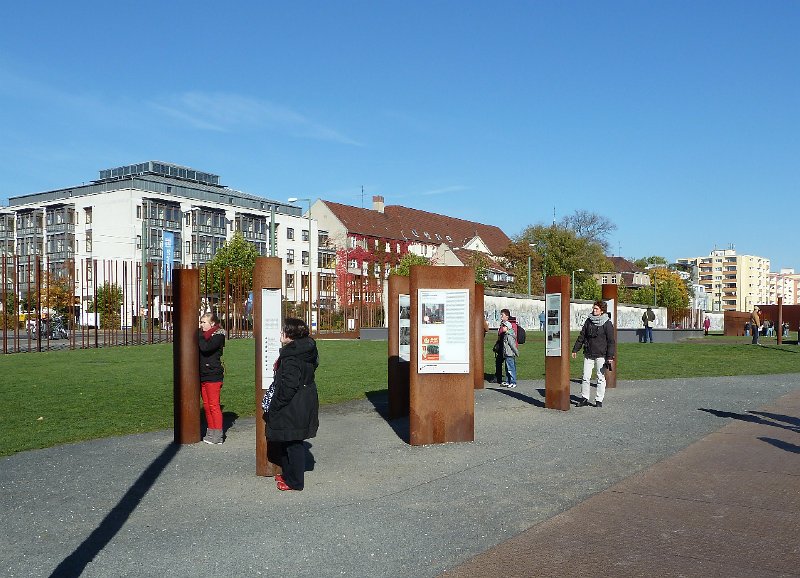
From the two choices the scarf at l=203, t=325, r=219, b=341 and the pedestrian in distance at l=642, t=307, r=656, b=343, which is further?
the pedestrian in distance at l=642, t=307, r=656, b=343

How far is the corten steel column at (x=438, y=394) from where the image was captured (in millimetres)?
10883

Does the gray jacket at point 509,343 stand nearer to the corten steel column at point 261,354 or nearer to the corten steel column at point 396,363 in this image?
the corten steel column at point 396,363

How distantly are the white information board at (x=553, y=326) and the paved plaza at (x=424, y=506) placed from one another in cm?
237

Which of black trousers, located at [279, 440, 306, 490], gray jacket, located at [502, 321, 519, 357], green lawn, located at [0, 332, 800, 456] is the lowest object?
green lawn, located at [0, 332, 800, 456]

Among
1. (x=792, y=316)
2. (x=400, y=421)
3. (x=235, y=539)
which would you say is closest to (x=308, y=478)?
(x=235, y=539)

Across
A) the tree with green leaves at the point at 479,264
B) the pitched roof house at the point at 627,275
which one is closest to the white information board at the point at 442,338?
the tree with green leaves at the point at 479,264

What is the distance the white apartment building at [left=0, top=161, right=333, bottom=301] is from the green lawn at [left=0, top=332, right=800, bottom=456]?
44.7 m

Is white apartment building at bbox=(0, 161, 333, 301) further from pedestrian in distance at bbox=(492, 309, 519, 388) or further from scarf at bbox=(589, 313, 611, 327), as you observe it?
scarf at bbox=(589, 313, 611, 327)

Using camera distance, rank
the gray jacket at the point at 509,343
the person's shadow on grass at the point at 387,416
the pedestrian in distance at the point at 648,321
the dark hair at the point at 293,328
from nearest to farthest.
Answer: the dark hair at the point at 293,328, the person's shadow on grass at the point at 387,416, the gray jacket at the point at 509,343, the pedestrian in distance at the point at 648,321

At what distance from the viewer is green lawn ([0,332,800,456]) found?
12633 millimetres

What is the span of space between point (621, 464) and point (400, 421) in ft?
14.4

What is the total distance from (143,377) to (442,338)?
1205 cm

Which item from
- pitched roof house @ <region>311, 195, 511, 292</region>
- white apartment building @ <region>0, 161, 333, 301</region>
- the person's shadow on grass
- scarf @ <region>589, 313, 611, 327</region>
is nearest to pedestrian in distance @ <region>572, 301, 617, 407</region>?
scarf @ <region>589, 313, 611, 327</region>

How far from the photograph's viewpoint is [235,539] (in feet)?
21.3
